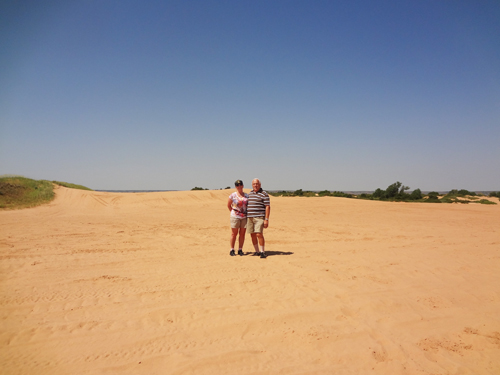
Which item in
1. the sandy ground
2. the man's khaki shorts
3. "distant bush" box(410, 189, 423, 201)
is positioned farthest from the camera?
"distant bush" box(410, 189, 423, 201)

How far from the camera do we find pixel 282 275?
5551mm

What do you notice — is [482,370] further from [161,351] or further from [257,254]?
[257,254]

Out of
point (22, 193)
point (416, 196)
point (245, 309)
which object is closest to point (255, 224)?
point (245, 309)

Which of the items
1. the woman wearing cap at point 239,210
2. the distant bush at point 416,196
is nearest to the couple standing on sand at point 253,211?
the woman wearing cap at point 239,210

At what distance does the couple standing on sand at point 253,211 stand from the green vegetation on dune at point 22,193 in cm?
1547

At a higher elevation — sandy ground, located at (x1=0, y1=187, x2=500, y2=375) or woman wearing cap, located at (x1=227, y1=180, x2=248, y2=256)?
woman wearing cap, located at (x1=227, y1=180, x2=248, y2=256)

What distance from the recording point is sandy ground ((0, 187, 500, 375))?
9.86 feet

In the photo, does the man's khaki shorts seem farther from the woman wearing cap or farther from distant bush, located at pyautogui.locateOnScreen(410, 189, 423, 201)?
distant bush, located at pyautogui.locateOnScreen(410, 189, 423, 201)

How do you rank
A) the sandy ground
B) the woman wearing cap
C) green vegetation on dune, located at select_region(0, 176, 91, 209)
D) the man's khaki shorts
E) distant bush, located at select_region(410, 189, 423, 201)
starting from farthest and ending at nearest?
distant bush, located at select_region(410, 189, 423, 201)
green vegetation on dune, located at select_region(0, 176, 91, 209)
the woman wearing cap
the man's khaki shorts
the sandy ground

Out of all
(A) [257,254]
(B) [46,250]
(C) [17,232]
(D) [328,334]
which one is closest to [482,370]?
(D) [328,334]

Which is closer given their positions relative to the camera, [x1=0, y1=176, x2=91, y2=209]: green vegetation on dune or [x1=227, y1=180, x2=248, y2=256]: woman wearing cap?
[x1=227, y1=180, x2=248, y2=256]: woman wearing cap

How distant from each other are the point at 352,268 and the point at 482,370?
316 cm

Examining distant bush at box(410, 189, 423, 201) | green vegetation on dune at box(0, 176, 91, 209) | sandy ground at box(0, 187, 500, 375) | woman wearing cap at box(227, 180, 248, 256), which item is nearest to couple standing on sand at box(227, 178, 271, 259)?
woman wearing cap at box(227, 180, 248, 256)

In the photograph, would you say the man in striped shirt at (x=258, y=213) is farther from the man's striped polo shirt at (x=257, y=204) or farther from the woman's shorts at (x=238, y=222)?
the woman's shorts at (x=238, y=222)
